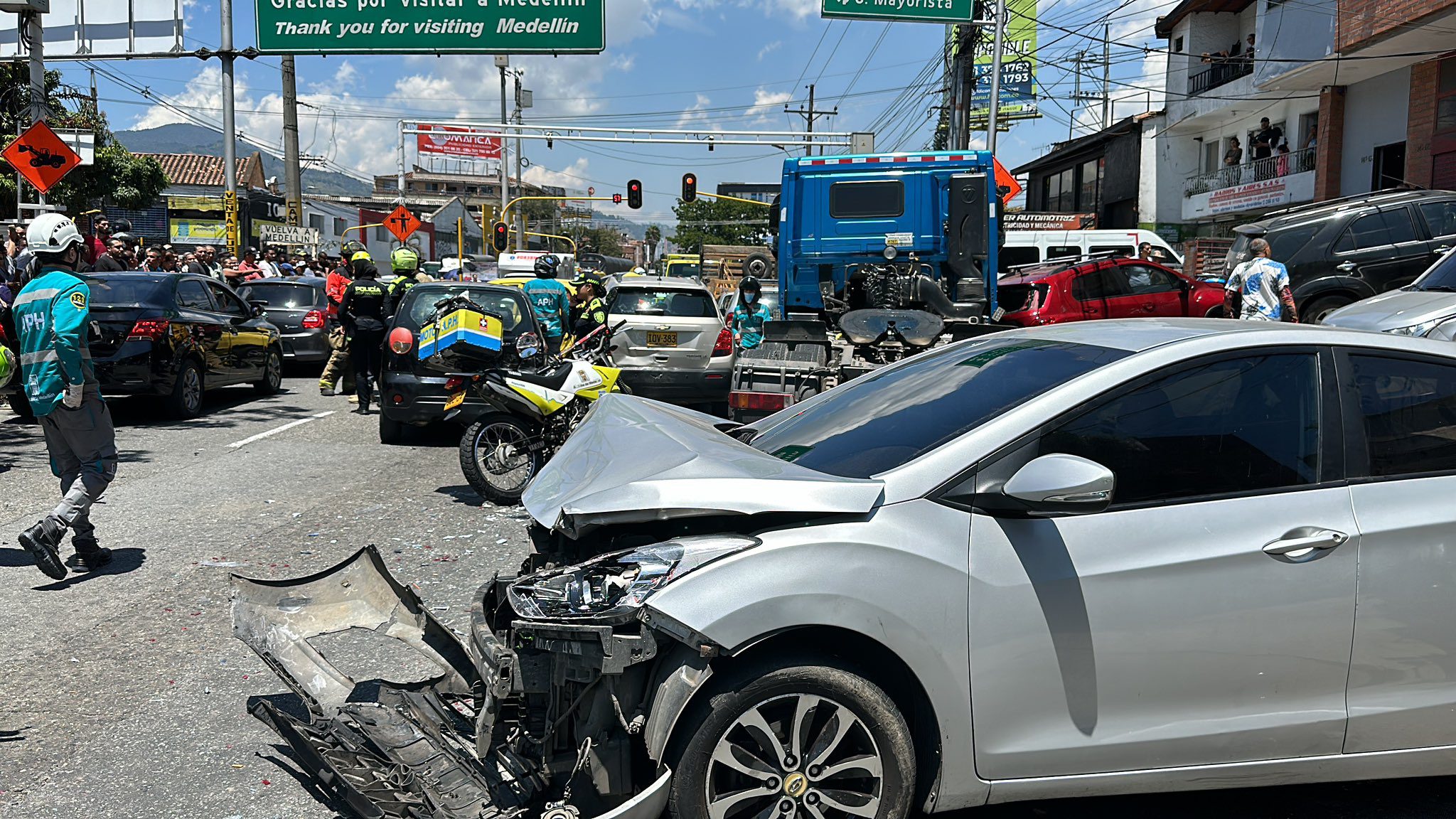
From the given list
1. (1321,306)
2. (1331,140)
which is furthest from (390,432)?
(1331,140)

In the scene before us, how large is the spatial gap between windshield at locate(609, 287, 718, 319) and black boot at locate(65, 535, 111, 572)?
7.28 metres

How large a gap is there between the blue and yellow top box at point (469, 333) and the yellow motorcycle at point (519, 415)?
15 mm

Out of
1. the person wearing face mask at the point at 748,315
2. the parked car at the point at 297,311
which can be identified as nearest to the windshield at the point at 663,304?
the person wearing face mask at the point at 748,315

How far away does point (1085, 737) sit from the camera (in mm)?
3354

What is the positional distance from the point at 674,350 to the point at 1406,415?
32.5 ft

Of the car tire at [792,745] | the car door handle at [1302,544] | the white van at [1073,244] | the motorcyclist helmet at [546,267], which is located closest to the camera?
the car tire at [792,745]

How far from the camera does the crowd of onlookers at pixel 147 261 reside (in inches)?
557

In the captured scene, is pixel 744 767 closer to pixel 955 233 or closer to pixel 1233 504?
pixel 1233 504

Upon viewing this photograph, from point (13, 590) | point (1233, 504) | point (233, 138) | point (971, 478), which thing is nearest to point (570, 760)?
point (971, 478)

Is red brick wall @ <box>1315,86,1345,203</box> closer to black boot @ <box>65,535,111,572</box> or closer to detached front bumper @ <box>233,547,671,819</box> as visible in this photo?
black boot @ <box>65,535,111,572</box>

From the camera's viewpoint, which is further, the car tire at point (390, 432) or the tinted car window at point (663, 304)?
the tinted car window at point (663, 304)

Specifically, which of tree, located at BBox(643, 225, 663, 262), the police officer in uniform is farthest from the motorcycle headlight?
tree, located at BBox(643, 225, 663, 262)

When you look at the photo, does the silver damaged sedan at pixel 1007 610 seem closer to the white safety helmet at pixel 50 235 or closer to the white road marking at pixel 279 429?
the white safety helmet at pixel 50 235

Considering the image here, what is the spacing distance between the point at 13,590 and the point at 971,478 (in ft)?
18.1
